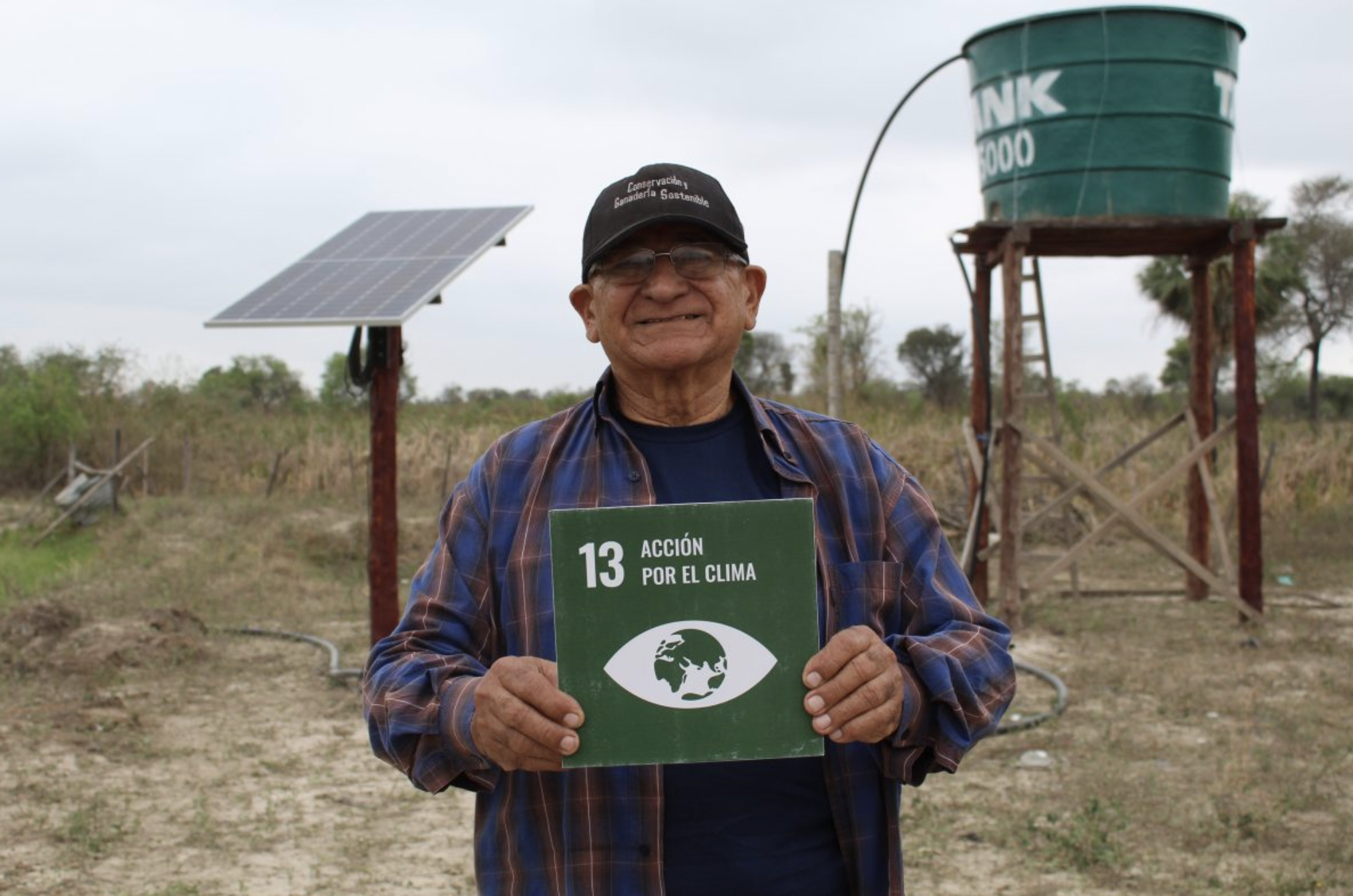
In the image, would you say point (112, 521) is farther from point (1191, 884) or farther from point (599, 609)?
point (599, 609)

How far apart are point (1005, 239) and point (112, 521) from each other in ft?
42.5

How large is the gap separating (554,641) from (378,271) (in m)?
6.23

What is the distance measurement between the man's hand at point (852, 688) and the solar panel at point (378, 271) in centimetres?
522

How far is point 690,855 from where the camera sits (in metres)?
1.96

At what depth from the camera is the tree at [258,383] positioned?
3441 centimetres

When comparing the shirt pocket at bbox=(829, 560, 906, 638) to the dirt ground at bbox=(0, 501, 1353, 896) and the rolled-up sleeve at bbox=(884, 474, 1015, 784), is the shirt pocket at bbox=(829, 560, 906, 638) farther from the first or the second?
the dirt ground at bbox=(0, 501, 1353, 896)

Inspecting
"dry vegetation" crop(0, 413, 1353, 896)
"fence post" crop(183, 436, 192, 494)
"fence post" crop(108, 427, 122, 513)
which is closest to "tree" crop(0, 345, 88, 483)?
"fence post" crop(108, 427, 122, 513)

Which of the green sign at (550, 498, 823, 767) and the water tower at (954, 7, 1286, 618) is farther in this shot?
the water tower at (954, 7, 1286, 618)

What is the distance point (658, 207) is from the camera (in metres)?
2.06

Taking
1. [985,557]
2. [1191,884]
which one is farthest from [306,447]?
[1191,884]

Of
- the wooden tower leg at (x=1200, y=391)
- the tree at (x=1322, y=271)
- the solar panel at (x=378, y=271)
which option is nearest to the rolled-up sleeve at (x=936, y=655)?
the solar panel at (x=378, y=271)

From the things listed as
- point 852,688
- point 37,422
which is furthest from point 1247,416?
point 37,422

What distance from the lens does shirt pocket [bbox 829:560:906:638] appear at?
207 centimetres

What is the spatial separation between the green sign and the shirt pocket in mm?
270
